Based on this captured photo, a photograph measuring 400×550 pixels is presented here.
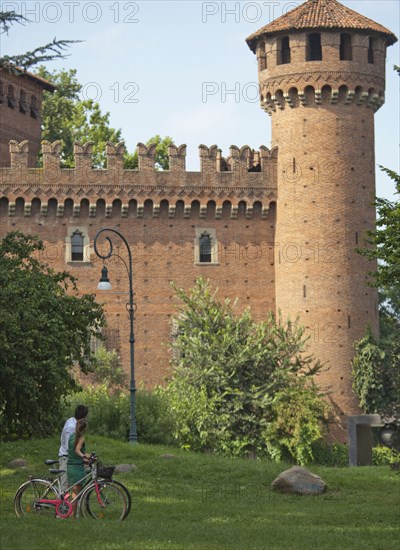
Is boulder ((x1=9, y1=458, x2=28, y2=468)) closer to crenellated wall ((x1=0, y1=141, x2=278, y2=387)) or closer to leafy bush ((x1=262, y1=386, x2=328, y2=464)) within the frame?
leafy bush ((x1=262, y1=386, x2=328, y2=464))

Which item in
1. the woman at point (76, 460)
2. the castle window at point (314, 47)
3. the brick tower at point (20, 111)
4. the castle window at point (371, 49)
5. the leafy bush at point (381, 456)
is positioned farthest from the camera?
the brick tower at point (20, 111)

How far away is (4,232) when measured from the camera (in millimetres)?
50844

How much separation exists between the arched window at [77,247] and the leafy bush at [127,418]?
9.26 m

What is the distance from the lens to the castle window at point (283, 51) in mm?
50938

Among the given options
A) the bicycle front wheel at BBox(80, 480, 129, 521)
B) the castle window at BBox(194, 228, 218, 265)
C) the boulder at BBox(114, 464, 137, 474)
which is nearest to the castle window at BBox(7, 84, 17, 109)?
the castle window at BBox(194, 228, 218, 265)

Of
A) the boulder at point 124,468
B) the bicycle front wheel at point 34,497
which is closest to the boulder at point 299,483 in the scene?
the boulder at point 124,468

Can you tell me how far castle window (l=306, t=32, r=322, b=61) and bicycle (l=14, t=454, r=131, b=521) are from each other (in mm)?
31907

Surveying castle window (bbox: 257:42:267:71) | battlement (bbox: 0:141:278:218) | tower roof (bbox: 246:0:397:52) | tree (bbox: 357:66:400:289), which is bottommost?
tree (bbox: 357:66:400:289)

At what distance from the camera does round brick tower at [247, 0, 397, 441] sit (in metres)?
49.1

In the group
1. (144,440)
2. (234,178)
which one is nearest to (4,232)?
(234,178)

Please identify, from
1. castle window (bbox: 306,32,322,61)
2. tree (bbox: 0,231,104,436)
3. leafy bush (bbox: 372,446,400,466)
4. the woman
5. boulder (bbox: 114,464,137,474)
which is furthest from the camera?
castle window (bbox: 306,32,322,61)

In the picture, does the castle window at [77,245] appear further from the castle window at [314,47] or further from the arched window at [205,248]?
the castle window at [314,47]

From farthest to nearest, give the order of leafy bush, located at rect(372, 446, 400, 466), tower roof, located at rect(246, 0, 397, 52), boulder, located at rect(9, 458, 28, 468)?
tower roof, located at rect(246, 0, 397, 52), leafy bush, located at rect(372, 446, 400, 466), boulder, located at rect(9, 458, 28, 468)

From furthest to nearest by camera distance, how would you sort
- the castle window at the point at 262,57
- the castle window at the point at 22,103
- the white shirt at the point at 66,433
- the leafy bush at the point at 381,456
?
the castle window at the point at 22,103
the castle window at the point at 262,57
the leafy bush at the point at 381,456
the white shirt at the point at 66,433
